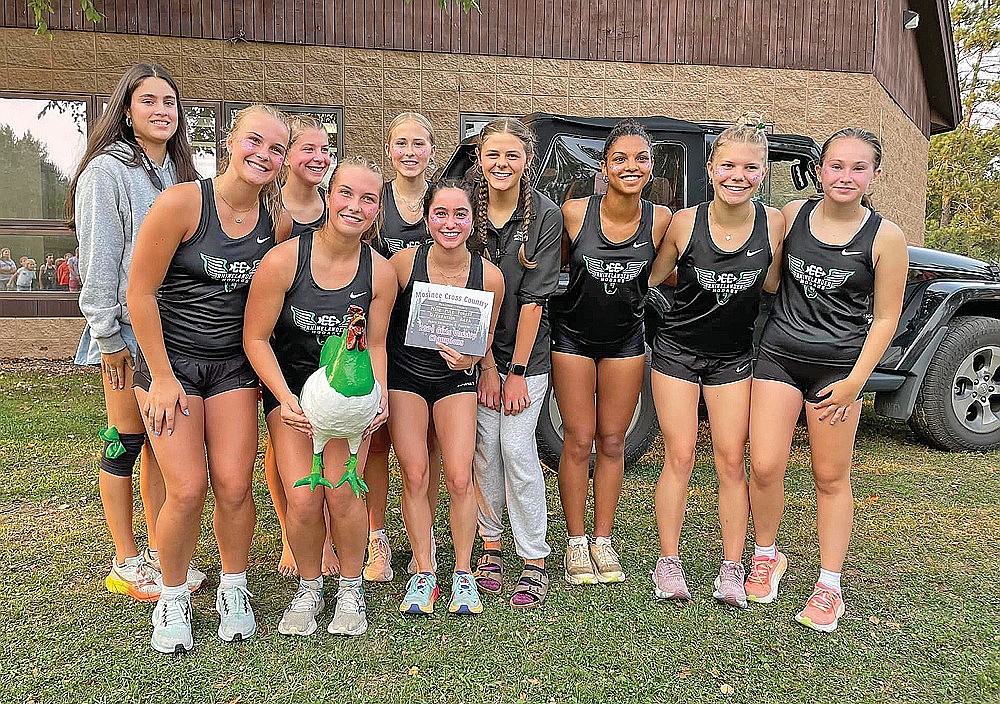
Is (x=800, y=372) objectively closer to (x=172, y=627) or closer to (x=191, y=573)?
(x=172, y=627)

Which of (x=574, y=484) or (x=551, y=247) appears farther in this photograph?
(x=574, y=484)

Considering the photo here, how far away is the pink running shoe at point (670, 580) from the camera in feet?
11.4

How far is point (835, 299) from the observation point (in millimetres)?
3203

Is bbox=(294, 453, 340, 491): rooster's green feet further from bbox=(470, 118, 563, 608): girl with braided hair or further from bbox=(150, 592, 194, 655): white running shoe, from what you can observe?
bbox=(470, 118, 563, 608): girl with braided hair

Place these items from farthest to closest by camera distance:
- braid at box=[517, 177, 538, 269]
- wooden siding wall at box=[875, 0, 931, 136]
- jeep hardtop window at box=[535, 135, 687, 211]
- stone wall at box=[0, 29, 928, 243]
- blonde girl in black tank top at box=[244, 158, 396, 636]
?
wooden siding wall at box=[875, 0, 931, 136] < stone wall at box=[0, 29, 928, 243] < jeep hardtop window at box=[535, 135, 687, 211] < braid at box=[517, 177, 538, 269] < blonde girl in black tank top at box=[244, 158, 396, 636]

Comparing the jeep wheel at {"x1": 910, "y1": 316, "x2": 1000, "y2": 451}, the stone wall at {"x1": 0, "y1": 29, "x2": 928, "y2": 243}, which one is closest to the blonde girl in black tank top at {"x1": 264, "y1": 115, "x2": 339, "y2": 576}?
the jeep wheel at {"x1": 910, "y1": 316, "x2": 1000, "y2": 451}

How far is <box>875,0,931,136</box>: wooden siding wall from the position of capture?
37.0 ft

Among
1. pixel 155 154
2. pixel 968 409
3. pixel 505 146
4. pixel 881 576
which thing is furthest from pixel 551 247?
pixel 968 409

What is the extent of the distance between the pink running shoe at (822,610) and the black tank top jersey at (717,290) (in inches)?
40.3

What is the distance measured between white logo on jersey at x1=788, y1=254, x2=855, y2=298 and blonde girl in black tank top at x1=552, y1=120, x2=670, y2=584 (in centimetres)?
56

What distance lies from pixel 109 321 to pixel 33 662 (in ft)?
4.08

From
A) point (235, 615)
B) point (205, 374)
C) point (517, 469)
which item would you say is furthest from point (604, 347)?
point (235, 615)

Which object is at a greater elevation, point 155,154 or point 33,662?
point 155,154

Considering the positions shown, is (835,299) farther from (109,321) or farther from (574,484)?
(109,321)
